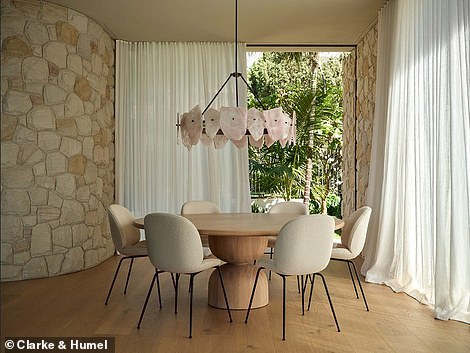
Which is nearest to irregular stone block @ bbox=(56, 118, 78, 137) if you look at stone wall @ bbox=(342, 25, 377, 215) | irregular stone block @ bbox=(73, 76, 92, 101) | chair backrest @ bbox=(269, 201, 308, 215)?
irregular stone block @ bbox=(73, 76, 92, 101)

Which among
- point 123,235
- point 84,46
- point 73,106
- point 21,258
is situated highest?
point 84,46

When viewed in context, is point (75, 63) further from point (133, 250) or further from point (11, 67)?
point (133, 250)

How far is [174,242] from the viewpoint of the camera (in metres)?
3.43

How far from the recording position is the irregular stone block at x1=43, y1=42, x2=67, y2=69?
5.46 meters

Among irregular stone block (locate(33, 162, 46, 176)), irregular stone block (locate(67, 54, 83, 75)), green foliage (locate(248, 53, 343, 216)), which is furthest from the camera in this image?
green foliage (locate(248, 53, 343, 216))

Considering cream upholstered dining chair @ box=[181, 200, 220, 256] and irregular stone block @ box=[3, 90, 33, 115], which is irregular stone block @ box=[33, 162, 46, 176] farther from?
cream upholstered dining chair @ box=[181, 200, 220, 256]

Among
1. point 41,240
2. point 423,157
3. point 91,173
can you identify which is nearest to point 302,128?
point 91,173

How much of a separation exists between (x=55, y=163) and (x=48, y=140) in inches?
9.8

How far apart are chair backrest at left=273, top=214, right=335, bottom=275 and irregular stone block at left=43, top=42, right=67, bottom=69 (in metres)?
3.43

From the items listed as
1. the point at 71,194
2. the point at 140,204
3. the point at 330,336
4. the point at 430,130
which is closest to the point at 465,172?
the point at 430,130

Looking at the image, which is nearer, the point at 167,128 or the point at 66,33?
the point at 66,33

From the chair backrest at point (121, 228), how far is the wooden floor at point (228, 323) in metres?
0.47

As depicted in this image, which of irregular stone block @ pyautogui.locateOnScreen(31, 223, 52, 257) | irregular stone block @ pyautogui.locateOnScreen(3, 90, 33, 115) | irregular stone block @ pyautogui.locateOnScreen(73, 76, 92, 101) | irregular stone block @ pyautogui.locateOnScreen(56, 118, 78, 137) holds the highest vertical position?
irregular stone block @ pyautogui.locateOnScreen(73, 76, 92, 101)

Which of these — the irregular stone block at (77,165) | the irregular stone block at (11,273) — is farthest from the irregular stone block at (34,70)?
the irregular stone block at (11,273)
